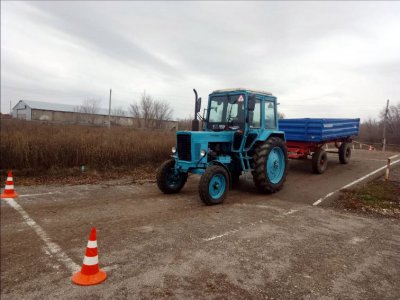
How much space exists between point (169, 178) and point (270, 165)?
106 inches

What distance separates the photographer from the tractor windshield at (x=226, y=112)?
26.3 ft

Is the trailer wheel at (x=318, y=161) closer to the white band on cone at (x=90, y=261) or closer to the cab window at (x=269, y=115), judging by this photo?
the cab window at (x=269, y=115)

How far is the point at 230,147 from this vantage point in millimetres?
8141

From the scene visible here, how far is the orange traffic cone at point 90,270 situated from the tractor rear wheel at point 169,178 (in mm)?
4383

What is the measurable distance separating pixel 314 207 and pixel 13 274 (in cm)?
596

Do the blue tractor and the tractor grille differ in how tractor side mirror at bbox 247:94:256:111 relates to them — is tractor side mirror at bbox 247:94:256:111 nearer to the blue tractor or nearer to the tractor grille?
the blue tractor

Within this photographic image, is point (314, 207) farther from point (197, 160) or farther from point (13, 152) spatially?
point (13, 152)

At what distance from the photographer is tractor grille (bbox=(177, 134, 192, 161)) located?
24.5 ft

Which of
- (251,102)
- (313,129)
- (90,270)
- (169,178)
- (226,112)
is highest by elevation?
(251,102)

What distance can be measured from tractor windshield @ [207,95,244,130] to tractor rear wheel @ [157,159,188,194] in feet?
4.92

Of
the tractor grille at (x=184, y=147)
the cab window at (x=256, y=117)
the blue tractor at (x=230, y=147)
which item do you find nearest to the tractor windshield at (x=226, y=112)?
the blue tractor at (x=230, y=147)

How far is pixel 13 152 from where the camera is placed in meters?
10.4

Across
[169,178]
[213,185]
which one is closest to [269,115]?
[213,185]

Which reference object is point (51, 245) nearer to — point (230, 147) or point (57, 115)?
point (230, 147)
